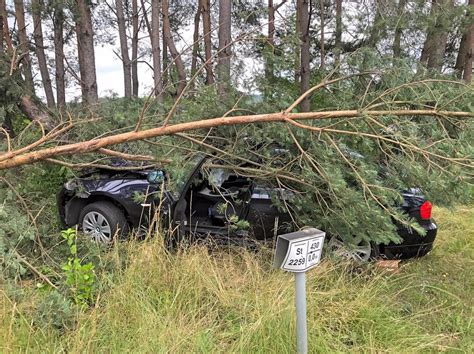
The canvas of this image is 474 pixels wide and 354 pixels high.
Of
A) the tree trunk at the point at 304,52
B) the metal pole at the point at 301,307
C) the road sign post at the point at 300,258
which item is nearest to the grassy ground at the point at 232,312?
the metal pole at the point at 301,307

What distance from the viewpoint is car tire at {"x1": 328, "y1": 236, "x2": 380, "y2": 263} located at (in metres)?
4.04

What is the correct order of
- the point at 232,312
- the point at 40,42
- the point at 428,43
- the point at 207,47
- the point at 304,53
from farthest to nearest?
the point at 40,42
the point at 304,53
the point at 428,43
the point at 207,47
the point at 232,312

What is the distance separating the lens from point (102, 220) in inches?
197

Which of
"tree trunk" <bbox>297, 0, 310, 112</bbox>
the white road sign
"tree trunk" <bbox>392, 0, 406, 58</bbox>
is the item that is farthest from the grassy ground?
"tree trunk" <bbox>392, 0, 406, 58</bbox>

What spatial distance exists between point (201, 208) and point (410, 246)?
8.00ft

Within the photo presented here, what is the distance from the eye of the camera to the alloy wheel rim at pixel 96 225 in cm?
496

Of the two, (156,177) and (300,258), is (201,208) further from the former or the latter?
(300,258)

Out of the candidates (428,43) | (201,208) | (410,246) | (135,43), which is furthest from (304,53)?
(135,43)

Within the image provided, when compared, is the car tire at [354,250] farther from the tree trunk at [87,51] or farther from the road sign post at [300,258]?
the tree trunk at [87,51]

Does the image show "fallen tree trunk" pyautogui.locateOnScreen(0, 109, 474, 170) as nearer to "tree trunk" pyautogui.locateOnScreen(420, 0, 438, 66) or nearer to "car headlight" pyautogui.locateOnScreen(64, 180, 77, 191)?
"car headlight" pyautogui.locateOnScreen(64, 180, 77, 191)

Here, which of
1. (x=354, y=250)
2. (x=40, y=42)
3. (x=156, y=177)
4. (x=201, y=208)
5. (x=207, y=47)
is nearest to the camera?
(x=354, y=250)

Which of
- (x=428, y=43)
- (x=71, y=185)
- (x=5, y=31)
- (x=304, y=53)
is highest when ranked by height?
(x=5, y=31)

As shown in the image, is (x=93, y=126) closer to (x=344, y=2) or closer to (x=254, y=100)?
(x=254, y=100)

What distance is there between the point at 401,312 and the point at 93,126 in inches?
151
